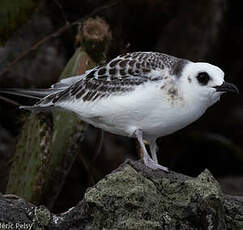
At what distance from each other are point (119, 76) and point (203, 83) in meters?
0.72

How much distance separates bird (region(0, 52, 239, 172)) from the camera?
17.3 feet

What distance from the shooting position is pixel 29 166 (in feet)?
20.9

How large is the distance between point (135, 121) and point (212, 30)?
4.80m

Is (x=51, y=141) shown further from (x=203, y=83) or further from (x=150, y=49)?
(x=150, y=49)

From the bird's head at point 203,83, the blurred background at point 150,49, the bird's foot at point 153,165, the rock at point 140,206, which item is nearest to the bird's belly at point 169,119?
the bird's head at point 203,83

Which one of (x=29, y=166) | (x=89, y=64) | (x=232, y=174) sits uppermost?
(x=89, y=64)

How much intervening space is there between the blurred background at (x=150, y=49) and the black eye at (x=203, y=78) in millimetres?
2618

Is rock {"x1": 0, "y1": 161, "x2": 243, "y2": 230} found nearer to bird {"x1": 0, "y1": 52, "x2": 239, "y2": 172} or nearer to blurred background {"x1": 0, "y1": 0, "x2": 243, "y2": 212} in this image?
bird {"x1": 0, "y1": 52, "x2": 239, "y2": 172}

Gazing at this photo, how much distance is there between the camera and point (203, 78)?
530 cm

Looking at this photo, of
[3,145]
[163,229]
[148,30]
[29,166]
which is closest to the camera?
[163,229]

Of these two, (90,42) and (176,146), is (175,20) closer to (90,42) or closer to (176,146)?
(176,146)

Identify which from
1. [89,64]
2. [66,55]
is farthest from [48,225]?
[66,55]

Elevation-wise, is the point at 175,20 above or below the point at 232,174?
above

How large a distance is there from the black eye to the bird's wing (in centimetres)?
25
